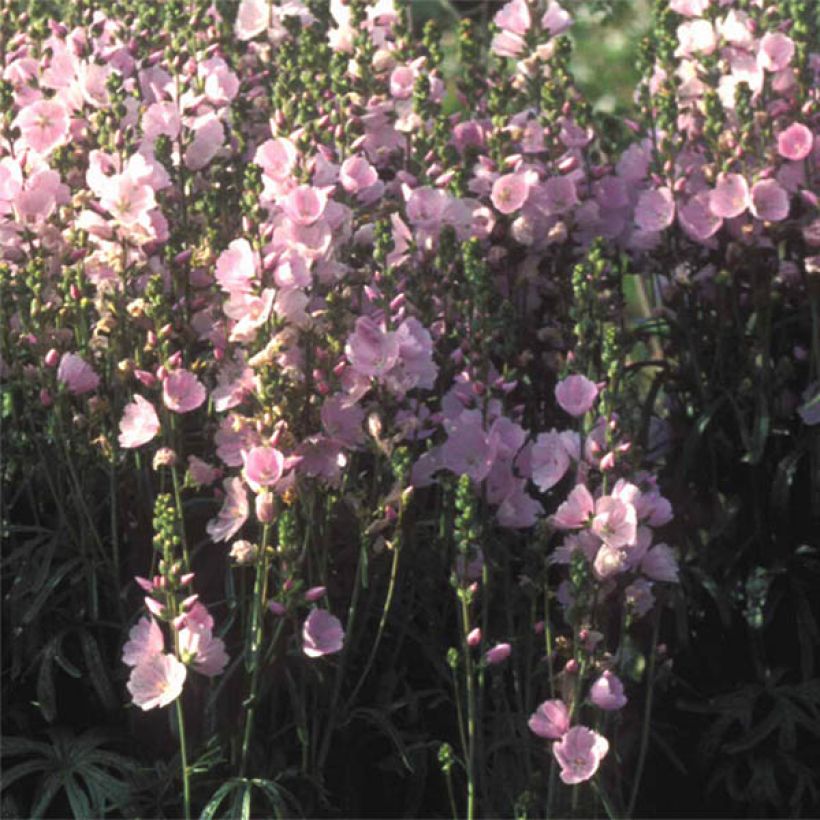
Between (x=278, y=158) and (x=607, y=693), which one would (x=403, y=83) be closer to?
(x=278, y=158)

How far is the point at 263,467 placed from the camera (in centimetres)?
302

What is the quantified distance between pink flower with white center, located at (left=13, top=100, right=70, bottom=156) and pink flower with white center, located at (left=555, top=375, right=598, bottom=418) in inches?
51.3

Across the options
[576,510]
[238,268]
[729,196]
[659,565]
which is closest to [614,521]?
[576,510]

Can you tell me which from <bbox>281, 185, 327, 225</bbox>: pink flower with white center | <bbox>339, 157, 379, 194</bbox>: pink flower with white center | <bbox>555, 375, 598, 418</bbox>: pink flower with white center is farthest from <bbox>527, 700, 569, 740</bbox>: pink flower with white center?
<bbox>339, 157, 379, 194</bbox>: pink flower with white center

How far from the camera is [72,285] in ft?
11.3

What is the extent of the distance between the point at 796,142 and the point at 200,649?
1717mm

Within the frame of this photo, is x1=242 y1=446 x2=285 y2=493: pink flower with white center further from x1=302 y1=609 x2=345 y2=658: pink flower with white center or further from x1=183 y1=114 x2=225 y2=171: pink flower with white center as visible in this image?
x1=183 y1=114 x2=225 y2=171: pink flower with white center

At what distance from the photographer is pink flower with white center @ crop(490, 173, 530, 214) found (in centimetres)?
372

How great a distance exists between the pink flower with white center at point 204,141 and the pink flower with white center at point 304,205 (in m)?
0.51

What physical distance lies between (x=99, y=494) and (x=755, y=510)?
1.44 metres

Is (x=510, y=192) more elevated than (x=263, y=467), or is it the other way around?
(x=510, y=192)

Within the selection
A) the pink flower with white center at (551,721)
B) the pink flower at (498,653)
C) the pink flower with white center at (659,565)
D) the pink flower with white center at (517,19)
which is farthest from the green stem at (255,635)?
the pink flower with white center at (517,19)

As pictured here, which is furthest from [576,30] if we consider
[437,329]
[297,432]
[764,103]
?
[297,432]

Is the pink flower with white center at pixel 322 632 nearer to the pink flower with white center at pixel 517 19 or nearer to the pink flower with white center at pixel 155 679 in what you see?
the pink flower with white center at pixel 155 679
